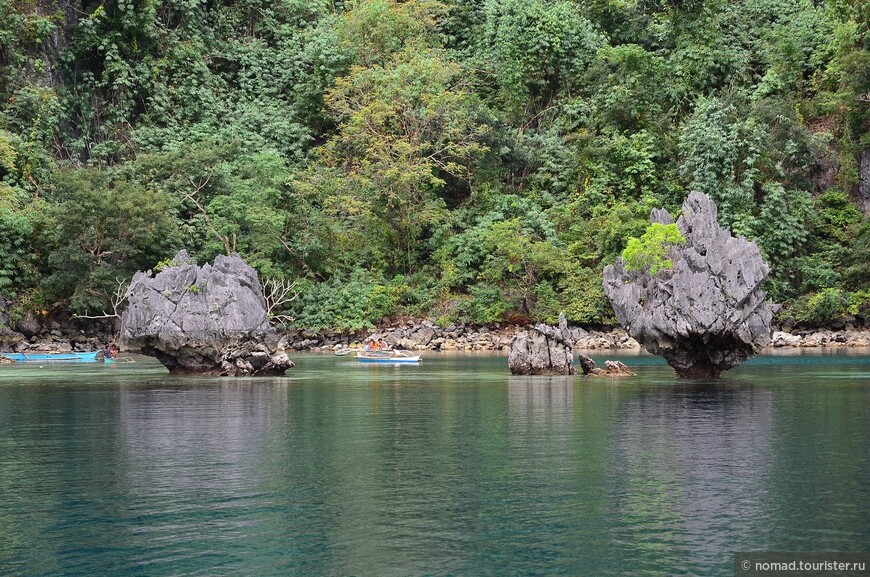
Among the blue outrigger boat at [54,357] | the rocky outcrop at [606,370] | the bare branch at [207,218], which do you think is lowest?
the rocky outcrop at [606,370]

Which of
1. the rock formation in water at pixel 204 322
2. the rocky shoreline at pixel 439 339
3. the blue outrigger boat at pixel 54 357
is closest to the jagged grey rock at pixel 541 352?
the rock formation in water at pixel 204 322

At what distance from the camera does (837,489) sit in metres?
19.0

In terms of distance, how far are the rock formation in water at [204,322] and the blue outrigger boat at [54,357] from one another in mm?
13098

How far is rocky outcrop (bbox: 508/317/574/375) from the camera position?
1773 inches

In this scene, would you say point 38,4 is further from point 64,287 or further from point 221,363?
point 221,363

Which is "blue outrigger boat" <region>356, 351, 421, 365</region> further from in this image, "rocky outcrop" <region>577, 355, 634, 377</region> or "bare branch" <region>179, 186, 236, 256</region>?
"rocky outcrop" <region>577, 355, 634, 377</region>

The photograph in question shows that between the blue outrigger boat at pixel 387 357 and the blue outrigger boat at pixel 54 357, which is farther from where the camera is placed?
the blue outrigger boat at pixel 54 357

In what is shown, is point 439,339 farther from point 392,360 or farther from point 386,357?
point 392,360

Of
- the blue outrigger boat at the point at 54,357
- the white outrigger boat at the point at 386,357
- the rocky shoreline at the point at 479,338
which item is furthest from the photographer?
the rocky shoreline at the point at 479,338

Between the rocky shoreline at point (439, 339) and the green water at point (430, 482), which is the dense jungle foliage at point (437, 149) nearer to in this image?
the rocky shoreline at point (439, 339)

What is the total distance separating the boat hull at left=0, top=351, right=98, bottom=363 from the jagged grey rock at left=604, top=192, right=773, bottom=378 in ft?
103

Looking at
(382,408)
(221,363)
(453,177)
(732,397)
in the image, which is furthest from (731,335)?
(453,177)

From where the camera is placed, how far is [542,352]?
45312 mm

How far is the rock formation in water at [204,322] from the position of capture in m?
46.5
